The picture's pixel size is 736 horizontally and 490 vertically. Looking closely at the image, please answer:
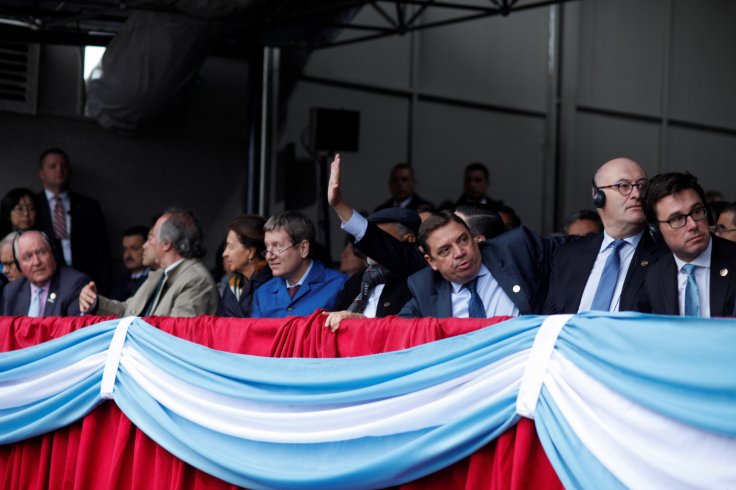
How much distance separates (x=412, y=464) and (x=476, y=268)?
1.09 m

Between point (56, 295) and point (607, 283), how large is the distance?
275cm

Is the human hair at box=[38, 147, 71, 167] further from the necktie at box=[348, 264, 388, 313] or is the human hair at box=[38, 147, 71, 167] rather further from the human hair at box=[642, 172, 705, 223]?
the human hair at box=[642, 172, 705, 223]

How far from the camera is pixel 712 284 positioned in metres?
3.27

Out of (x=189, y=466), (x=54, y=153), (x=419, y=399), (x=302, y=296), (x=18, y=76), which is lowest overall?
(x=189, y=466)

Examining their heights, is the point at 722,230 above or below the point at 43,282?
above

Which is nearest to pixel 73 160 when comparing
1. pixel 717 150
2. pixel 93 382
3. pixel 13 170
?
pixel 13 170

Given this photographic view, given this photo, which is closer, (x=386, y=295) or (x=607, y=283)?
(x=607, y=283)

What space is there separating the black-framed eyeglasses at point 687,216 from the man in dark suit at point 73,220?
5109 millimetres

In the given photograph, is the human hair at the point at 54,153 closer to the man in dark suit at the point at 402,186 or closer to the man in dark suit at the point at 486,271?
the man in dark suit at the point at 402,186

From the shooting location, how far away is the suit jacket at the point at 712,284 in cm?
323

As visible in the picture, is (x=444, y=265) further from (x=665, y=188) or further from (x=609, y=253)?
(x=665, y=188)

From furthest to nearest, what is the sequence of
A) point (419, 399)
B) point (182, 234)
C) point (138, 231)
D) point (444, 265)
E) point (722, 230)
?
1. point (138, 231)
2. point (182, 234)
3. point (722, 230)
4. point (444, 265)
5. point (419, 399)

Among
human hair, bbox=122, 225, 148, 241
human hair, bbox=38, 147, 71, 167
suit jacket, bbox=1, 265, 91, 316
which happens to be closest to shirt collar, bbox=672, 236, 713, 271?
suit jacket, bbox=1, 265, 91, 316

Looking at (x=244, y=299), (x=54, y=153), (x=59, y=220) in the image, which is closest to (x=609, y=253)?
→ (x=244, y=299)
